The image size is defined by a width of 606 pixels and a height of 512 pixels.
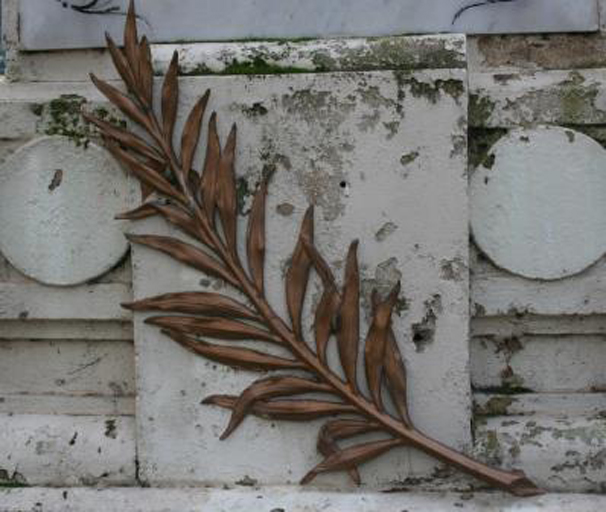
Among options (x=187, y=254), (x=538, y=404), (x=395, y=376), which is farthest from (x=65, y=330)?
(x=538, y=404)

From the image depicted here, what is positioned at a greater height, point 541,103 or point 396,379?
point 541,103

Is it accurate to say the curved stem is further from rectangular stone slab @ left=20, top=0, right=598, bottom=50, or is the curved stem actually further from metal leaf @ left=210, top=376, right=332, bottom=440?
rectangular stone slab @ left=20, top=0, right=598, bottom=50

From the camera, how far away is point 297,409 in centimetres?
173

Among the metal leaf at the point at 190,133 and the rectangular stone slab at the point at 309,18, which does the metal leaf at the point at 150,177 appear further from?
the rectangular stone slab at the point at 309,18

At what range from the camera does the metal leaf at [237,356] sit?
1.74 metres

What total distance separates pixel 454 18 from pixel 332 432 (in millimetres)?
827

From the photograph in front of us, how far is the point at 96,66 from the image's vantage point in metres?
1.91

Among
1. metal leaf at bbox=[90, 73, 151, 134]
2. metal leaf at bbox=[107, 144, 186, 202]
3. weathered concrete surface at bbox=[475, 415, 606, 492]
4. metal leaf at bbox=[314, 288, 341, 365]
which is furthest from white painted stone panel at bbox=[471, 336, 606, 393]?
metal leaf at bbox=[90, 73, 151, 134]

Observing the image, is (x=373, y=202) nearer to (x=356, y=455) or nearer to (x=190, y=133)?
(x=190, y=133)

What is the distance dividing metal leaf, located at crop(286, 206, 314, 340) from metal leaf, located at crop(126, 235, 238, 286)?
106 mm

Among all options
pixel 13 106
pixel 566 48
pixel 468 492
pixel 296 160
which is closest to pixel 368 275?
pixel 296 160

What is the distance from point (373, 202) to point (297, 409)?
408 mm

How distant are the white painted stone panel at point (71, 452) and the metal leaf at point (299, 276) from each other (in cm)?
42

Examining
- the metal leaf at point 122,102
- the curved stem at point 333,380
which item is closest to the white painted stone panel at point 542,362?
the curved stem at point 333,380
